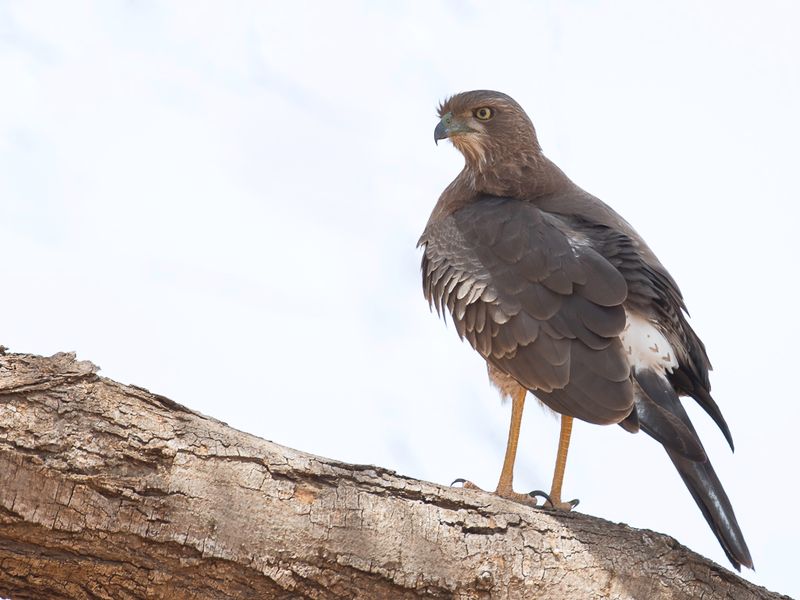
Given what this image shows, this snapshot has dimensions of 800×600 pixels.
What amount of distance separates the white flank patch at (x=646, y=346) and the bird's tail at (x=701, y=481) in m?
0.36

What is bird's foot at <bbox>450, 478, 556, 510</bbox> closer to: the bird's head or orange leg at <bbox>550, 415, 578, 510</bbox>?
orange leg at <bbox>550, 415, 578, 510</bbox>

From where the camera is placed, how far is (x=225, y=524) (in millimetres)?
3281

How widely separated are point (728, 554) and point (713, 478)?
1.07ft

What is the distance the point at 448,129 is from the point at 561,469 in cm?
249

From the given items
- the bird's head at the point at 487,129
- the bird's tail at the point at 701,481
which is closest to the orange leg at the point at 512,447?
the bird's tail at the point at 701,481

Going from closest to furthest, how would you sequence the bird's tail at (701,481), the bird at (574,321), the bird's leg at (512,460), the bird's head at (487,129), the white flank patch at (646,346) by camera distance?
the bird's tail at (701,481), the bird at (574,321), the white flank patch at (646,346), the bird's leg at (512,460), the bird's head at (487,129)

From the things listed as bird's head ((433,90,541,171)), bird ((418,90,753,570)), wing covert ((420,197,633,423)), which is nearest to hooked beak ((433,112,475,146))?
bird's head ((433,90,541,171))

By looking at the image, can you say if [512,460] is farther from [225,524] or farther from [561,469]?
[225,524]

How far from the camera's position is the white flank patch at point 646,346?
451 cm

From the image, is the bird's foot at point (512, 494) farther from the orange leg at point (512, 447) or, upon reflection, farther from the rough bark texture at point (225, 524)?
Answer: the rough bark texture at point (225, 524)

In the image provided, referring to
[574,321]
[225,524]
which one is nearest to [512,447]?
[574,321]

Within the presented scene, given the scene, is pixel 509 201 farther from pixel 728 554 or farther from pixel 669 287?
pixel 728 554

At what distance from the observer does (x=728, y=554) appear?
391 centimetres

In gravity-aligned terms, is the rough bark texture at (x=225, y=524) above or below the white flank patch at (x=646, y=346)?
below
